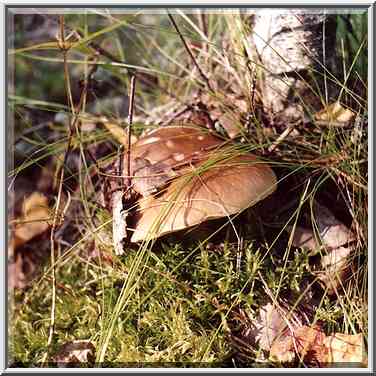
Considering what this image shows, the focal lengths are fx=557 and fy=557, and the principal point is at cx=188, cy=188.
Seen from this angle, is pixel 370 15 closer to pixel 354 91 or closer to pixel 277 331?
pixel 354 91

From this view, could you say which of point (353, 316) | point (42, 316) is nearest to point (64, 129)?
point (42, 316)

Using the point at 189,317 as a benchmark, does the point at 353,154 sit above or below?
above

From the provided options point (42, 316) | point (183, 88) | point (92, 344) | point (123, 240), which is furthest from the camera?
point (183, 88)

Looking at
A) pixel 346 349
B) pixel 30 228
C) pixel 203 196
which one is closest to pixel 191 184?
pixel 203 196

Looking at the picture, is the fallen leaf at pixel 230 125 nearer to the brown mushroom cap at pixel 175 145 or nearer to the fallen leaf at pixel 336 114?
the brown mushroom cap at pixel 175 145

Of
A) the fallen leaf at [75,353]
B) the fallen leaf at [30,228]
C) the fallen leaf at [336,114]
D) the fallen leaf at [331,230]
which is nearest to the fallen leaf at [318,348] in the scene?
the fallen leaf at [331,230]

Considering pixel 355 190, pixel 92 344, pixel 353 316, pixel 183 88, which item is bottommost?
pixel 92 344

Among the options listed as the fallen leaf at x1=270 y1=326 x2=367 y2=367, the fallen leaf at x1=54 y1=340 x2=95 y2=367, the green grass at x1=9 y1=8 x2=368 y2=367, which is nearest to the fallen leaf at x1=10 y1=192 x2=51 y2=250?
the green grass at x1=9 y1=8 x2=368 y2=367
